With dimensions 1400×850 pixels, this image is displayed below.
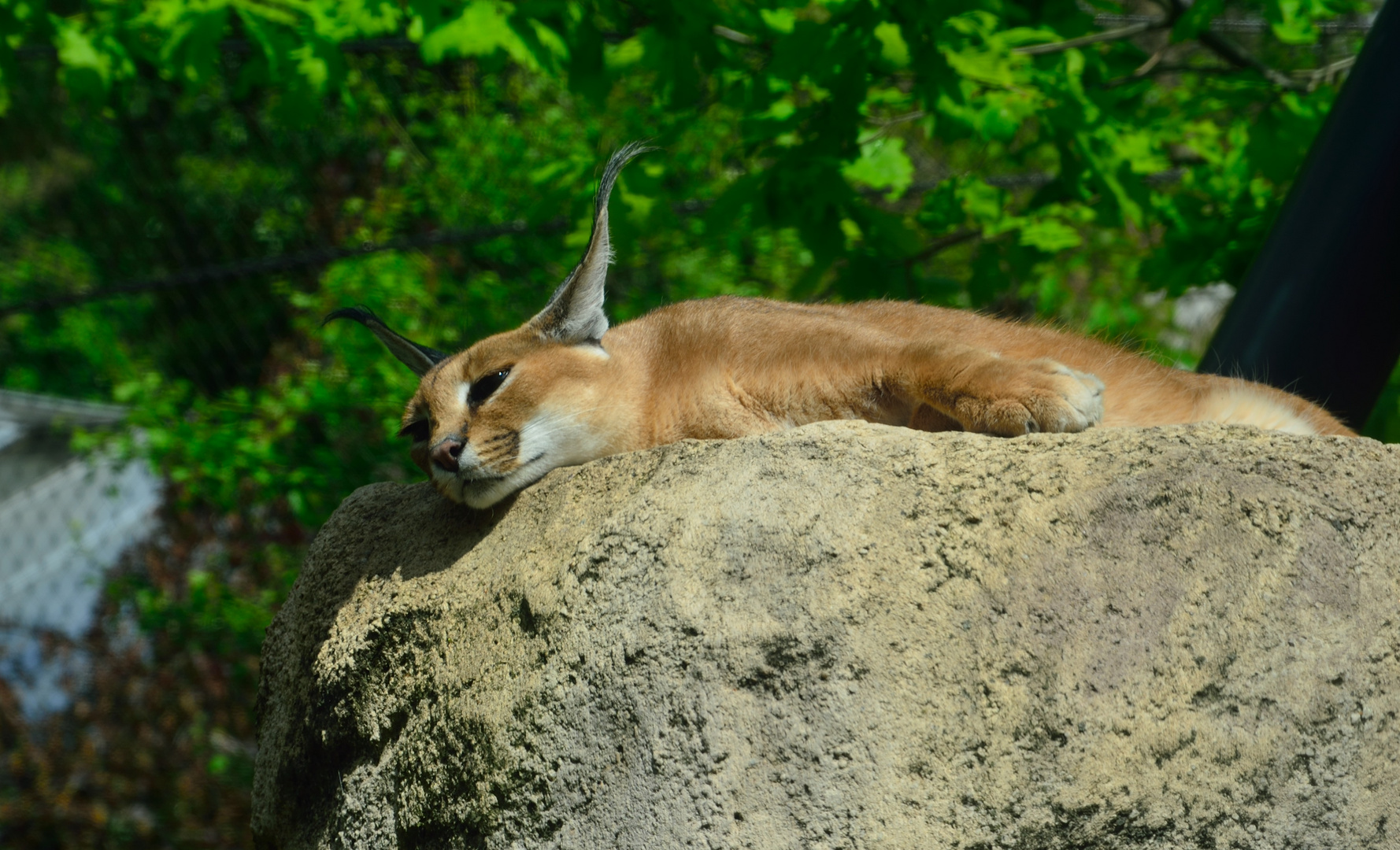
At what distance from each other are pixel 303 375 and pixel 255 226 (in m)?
1.84

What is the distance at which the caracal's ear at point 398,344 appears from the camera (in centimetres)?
359

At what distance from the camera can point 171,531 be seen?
929cm

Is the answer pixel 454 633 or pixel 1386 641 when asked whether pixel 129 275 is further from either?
pixel 1386 641

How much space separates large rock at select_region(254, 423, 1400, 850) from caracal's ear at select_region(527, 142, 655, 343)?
85 cm

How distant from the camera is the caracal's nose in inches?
114

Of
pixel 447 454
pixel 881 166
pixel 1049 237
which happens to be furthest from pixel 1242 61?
pixel 447 454

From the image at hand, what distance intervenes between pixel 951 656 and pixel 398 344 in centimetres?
216

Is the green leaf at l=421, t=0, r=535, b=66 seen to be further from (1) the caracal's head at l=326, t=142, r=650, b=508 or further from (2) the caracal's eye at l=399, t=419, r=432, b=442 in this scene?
(2) the caracal's eye at l=399, t=419, r=432, b=442

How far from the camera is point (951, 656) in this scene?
2.18m

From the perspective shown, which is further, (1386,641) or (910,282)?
(910,282)

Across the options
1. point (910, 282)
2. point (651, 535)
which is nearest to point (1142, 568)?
point (651, 535)

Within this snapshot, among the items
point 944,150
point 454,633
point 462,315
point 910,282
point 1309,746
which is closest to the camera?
point 1309,746

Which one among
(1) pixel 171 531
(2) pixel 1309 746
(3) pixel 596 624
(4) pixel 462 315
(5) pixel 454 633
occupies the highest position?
(2) pixel 1309 746

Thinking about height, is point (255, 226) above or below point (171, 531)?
above
